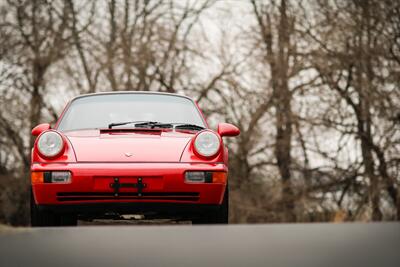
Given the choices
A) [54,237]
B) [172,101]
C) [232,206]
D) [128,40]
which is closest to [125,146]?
[172,101]

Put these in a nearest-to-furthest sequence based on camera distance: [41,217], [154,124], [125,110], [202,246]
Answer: [202,246] → [41,217] → [154,124] → [125,110]

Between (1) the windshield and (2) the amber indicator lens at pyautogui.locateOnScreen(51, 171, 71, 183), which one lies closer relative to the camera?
(2) the amber indicator lens at pyautogui.locateOnScreen(51, 171, 71, 183)

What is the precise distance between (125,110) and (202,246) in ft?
13.3

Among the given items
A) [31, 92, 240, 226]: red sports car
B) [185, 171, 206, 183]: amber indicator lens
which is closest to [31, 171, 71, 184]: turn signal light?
[31, 92, 240, 226]: red sports car

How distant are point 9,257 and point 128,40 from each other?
695 inches

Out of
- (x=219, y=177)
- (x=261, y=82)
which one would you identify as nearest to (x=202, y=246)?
(x=219, y=177)

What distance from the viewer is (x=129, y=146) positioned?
18.7 ft

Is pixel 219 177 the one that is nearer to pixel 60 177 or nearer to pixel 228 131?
pixel 228 131

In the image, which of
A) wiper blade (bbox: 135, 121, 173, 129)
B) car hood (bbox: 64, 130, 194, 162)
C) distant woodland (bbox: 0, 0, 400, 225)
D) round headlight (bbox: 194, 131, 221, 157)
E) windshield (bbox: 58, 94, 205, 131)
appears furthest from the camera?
distant woodland (bbox: 0, 0, 400, 225)

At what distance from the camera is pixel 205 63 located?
1972 centimetres

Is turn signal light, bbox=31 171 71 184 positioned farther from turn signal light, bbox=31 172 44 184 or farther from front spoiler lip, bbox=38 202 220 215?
front spoiler lip, bbox=38 202 220 215

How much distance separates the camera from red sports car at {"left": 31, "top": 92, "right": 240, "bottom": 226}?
5.38 metres

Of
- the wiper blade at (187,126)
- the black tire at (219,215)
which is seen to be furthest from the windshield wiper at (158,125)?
the black tire at (219,215)

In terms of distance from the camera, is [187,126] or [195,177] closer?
[195,177]
